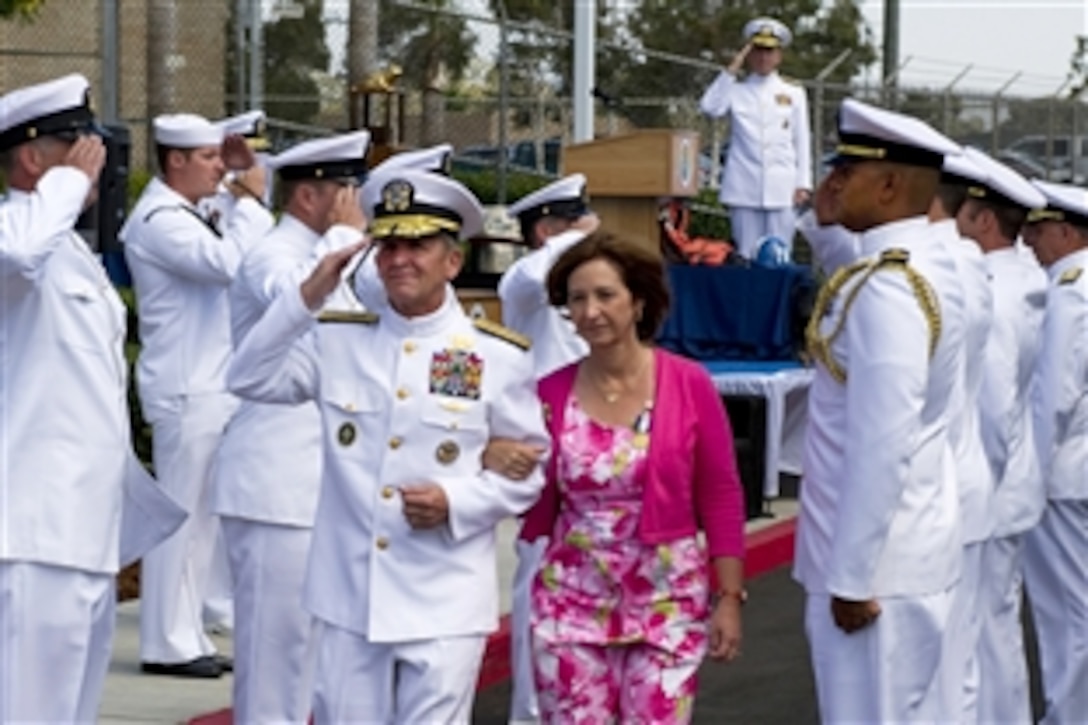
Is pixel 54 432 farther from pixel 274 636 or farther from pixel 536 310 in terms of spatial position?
pixel 536 310

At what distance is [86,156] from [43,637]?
1231 mm

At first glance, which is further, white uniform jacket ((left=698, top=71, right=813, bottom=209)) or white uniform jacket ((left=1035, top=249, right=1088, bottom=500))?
white uniform jacket ((left=698, top=71, right=813, bottom=209))

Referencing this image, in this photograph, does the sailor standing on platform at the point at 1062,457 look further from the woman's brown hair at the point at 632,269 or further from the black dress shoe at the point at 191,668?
the black dress shoe at the point at 191,668

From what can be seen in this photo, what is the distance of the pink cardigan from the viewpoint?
6.33 m

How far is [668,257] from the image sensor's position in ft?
51.9

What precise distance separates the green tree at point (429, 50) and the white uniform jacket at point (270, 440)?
1187 cm

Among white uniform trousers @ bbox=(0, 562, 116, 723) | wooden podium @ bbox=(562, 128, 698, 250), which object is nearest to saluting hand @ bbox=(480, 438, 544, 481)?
white uniform trousers @ bbox=(0, 562, 116, 723)

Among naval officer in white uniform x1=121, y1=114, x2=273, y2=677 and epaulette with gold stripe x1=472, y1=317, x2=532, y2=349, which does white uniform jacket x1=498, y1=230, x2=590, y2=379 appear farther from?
epaulette with gold stripe x1=472, y1=317, x2=532, y2=349

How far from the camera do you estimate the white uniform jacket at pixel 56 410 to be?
6.38 metres

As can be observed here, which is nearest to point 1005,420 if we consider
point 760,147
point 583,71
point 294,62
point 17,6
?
point 583,71

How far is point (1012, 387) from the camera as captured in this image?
8.22 m

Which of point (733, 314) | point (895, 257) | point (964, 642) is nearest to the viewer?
point (895, 257)

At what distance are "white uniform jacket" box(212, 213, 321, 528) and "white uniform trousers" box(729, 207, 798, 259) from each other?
37.0 ft

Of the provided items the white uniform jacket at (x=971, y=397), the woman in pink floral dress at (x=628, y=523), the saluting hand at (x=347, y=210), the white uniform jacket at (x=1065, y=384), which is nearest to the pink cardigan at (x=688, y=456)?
the woman in pink floral dress at (x=628, y=523)
